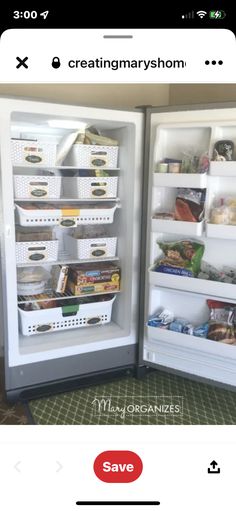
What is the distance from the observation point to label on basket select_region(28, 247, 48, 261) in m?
1.59

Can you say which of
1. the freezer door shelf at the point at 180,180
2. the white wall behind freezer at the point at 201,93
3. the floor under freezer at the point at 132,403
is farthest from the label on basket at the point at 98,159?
the floor under freezer at the point at 132,403

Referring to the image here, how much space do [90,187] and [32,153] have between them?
27cm

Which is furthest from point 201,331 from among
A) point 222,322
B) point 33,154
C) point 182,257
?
point 33,154

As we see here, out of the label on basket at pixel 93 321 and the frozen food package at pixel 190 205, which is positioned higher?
the frozen food package at pixel 190 205

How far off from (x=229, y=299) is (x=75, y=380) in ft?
2.39

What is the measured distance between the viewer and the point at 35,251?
160cm

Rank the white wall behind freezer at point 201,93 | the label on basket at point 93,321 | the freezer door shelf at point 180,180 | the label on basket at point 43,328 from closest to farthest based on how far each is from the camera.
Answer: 1. the white wall behind freezer at point 201,93
2. the freezer door shelf at point 180,180
3. the label on basket at point 43,328
4. the label on basket at point 93,321

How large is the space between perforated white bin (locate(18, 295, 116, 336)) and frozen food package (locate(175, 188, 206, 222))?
560mm

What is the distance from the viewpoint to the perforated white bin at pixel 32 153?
4.83 feet

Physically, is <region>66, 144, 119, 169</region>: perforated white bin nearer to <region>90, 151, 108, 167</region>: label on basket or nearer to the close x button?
<region>90, 151, 108, 167</region>: label on basket
